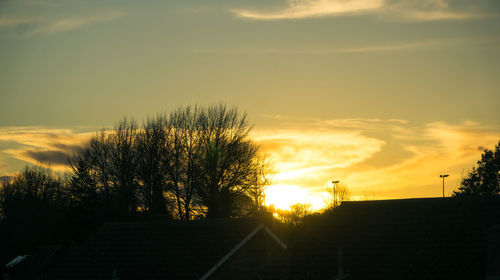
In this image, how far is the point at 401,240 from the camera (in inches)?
891

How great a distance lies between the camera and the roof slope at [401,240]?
21156 millimetres

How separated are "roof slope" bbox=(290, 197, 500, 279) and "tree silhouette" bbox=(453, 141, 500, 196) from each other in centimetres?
4837

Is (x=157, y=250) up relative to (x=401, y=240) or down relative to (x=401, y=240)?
down

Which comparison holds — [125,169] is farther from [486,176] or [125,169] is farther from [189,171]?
[486,176]

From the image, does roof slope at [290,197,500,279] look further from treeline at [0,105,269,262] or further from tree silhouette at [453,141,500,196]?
tree silhouette at [453,141,500,196]

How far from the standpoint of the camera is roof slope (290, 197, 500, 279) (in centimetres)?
2116

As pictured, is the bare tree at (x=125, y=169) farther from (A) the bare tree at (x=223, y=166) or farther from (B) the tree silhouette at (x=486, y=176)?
(B) the tree silhouette at (x=486, y=176)

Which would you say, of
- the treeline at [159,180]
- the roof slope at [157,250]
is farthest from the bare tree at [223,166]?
the roof slope at [157,250]

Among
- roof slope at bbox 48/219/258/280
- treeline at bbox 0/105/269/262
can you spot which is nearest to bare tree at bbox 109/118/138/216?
treeline at bbox 0/105/269/262

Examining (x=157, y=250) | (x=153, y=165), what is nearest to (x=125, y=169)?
(x=153, y=165)

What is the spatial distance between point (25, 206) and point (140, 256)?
50.9 metres

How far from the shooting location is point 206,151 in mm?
57562

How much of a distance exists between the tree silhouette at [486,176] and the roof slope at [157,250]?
160 ft

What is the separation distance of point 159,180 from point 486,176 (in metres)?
40.1
